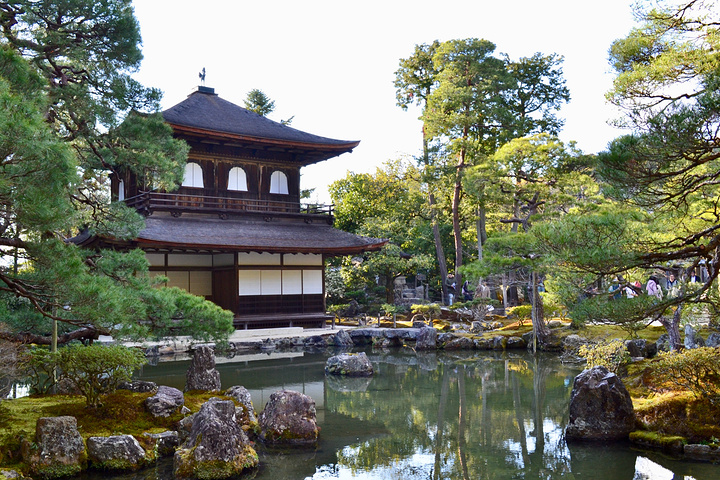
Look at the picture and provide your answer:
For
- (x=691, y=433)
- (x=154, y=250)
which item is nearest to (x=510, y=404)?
(x=691, y=433)

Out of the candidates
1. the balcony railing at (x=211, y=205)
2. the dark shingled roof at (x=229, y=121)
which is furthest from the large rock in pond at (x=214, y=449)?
the dark shingled roof at (x=229, y=121)

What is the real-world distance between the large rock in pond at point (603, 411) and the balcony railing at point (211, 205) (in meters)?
13.3

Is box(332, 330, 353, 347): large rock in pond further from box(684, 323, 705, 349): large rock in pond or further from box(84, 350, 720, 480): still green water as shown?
box(684, 323, 705, 349): large rock in pond

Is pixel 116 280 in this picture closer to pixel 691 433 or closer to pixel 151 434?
pixel 151 434

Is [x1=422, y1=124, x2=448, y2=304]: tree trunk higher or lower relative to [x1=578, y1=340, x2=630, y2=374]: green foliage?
higher

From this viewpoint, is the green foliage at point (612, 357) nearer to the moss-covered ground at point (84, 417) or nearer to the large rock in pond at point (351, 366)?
the large rock in pond at point (351, 366)

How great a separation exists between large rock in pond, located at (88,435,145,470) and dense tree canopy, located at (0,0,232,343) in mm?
1262

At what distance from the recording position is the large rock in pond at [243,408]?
8.37m

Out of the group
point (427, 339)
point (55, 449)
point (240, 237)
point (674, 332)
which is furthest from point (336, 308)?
point (55, 449)

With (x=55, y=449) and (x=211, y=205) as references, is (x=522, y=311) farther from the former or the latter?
(x=55, y=449)

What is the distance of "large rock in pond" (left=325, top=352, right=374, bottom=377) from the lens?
45.5ft

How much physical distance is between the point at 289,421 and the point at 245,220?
12.8 m

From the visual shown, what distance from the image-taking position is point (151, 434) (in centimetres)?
733

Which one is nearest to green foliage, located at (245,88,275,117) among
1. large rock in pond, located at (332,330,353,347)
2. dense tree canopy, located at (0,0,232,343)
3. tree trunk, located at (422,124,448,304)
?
tree trunk, located at (422,124,448,304)
